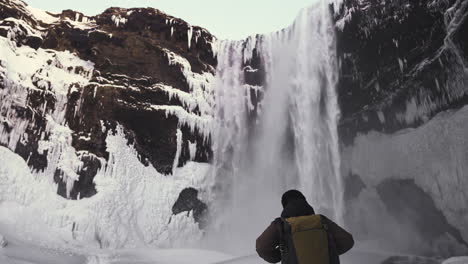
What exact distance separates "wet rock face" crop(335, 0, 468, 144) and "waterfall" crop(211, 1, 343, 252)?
2.64 feet

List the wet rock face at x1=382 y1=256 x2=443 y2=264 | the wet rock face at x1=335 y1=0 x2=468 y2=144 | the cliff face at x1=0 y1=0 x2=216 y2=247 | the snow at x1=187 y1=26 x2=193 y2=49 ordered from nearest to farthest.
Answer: the wet rock face at x1=382 y1=256 x2=443 y2=264 < the wet rock face at x1=335 y1=0 x2=468 y2=144 < the cliff face at x1=0 y1=0 x2=216 y2=247 < the snow at x1=187 y1=26 x2=193 y2=49

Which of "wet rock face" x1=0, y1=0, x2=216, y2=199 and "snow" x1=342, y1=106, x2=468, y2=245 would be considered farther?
"wet rock face" x1=0, y1=0, x2=216, y2=199

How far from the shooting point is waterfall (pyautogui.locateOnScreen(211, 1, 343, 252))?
606 inches

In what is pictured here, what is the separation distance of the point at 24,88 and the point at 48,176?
3.49 m

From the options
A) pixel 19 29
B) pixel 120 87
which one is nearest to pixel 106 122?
pixel 120 87

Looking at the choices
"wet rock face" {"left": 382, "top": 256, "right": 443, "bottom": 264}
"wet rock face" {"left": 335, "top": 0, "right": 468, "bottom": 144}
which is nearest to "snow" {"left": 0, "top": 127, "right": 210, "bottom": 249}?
"wet rock face" {"left": 335, "top": 0, "right": 468, "bottom": 144}

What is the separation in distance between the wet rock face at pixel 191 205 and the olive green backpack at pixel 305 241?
13580 millimetres

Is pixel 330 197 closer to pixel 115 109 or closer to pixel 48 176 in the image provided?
pixel 115 109

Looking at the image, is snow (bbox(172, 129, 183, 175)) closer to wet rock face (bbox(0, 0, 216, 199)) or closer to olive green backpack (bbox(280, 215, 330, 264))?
wet rock face (bbox(0, 0, 216, 199))

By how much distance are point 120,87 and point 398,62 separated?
1092 centimetres

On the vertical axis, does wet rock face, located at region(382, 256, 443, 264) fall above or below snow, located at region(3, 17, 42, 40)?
below

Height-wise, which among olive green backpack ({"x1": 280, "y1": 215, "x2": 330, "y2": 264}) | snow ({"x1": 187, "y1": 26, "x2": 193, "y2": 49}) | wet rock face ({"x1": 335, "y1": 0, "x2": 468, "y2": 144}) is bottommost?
olive green backpack ({"x1": 280, "y1": 215, "x2": 330, "y2": 264})

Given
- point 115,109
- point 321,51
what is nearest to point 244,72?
point 321,51

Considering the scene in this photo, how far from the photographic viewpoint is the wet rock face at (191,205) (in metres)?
15.4
